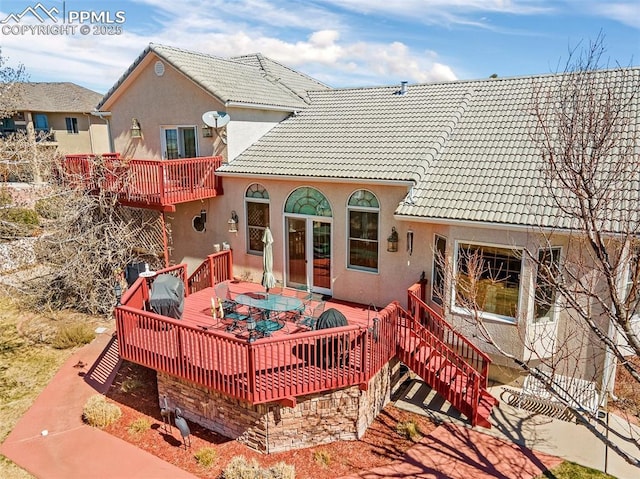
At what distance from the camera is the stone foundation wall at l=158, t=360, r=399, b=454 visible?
9.86m

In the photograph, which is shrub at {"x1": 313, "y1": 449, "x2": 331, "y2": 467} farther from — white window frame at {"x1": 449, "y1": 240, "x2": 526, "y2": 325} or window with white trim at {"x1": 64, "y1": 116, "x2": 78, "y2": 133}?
window with white trim at {"x1": 64, "y1": 116, "x2": 78, "y2": 133}

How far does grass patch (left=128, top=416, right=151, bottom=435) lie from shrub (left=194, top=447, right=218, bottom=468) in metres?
1.73

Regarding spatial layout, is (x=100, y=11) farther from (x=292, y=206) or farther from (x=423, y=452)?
(x=423, y=452)

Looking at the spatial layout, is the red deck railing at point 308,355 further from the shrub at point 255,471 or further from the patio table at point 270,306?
the shrub at point 255,471

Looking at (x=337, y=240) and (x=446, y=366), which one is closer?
(x=446, y=366)

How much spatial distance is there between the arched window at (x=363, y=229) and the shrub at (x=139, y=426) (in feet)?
22.7

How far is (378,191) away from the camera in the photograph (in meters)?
12.8

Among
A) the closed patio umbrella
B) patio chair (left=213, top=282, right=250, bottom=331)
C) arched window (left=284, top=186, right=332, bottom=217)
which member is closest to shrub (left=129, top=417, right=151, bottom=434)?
patio chair (left=213, top=282, right=250, bottom=331)

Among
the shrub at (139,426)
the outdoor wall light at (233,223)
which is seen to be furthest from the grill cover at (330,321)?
the outdoor wall light at (233,223)

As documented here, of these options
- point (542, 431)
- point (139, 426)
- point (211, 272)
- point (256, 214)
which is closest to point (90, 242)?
point (211, 272)

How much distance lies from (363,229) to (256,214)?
4042 mm

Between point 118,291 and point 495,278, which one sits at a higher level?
point 495,278

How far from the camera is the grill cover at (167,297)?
38.3 ft

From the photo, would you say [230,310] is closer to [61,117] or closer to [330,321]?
[330,321]
